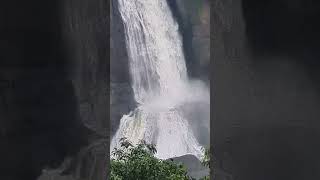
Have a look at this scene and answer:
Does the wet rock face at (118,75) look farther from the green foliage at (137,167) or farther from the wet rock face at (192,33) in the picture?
the green foliage at (137,167)

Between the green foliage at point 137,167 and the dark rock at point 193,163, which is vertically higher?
the green foliage at point 137,167

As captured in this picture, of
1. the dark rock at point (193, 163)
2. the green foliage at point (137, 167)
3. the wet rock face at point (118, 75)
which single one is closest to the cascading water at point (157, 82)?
the wet rock face at point (118, 75)

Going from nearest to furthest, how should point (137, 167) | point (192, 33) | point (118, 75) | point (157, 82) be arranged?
1. point (137, 167)
2. point (118, 75)
3. point (157, 82)
4. point (192, 33)

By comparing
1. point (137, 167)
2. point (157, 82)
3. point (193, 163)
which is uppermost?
point (157, 82)

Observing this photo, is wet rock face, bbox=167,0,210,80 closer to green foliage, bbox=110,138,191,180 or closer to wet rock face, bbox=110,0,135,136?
wet rock face, bbox=110,0,135,136

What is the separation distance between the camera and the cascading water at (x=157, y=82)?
112ft

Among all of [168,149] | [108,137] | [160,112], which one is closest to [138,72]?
[160,112]

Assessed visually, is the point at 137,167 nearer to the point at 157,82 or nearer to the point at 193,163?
the point at 193,163

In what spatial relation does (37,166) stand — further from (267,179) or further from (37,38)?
(267,179)

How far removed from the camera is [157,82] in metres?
36.4

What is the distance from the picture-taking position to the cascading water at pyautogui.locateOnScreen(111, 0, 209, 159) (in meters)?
34.2

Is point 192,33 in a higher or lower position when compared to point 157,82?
higher

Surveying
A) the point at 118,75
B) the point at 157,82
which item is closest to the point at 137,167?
the point at 118,75

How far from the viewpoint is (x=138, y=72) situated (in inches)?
1377
